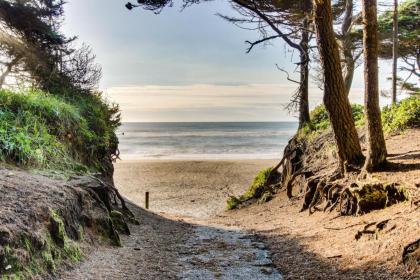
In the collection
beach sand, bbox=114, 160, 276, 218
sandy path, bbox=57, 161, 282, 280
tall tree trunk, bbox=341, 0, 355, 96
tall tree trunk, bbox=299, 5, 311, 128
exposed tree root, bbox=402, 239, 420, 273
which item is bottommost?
beach sand, bbox=114, 160, 276, 218

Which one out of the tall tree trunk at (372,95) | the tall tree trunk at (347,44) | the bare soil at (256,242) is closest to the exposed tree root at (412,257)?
the bare soil at (256,242)

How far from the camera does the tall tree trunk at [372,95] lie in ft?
23.3

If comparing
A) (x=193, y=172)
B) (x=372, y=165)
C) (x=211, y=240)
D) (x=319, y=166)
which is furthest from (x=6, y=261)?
(x=193, y=172)

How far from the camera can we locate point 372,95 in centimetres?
716

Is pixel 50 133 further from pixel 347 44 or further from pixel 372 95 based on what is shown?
pixel 347 44

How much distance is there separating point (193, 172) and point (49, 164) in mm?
18189

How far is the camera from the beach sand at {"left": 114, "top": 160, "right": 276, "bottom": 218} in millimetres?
15555

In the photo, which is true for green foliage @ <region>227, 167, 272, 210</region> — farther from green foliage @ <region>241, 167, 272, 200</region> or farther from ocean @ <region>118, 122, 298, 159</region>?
ocean @ <region>118, 122, 298, 159</region>

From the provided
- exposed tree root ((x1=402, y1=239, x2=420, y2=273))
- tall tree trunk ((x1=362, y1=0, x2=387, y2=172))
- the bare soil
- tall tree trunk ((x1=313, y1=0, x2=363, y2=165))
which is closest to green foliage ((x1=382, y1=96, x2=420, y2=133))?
the bare soil

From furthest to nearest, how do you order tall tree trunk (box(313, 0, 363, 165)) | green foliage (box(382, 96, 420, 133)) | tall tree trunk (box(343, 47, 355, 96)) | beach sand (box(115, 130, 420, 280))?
tall tree trunk (box(343, 47, 355, 96))
green foliage (box(382, 96, 420, 133))
tall tree trunk (box(313, 0, 363, 165))
beach sand (box(115, 130, 420, 280))

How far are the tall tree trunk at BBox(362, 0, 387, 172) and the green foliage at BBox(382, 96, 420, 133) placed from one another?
2.85 m

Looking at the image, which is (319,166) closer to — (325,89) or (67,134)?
(325,89)

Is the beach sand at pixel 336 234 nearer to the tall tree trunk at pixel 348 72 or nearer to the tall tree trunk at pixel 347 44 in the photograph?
the tall tree trunk at pixel 348 72

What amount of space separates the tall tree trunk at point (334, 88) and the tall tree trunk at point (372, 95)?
22.7 inches
